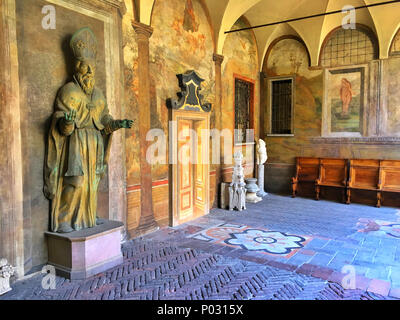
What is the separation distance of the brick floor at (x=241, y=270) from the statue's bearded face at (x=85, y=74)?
2.68 meters

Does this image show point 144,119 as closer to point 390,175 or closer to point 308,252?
point 308,252

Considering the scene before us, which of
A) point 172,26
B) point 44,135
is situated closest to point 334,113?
point 172,26

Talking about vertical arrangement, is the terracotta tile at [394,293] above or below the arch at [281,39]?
below

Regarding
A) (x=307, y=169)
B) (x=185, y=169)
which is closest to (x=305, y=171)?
(x=307, y=169)

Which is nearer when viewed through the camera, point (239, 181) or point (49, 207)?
point (49, 207)

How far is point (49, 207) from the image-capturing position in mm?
4562

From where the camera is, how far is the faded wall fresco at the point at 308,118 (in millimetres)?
9625

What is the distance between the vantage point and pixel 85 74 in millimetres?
4609

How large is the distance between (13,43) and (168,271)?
3.69 m

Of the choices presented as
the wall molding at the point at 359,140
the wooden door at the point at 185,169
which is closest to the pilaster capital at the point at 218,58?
the wooden door at the point at 185,169

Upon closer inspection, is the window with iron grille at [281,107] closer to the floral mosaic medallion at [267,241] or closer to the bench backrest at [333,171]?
the bench backrest at [333,171]

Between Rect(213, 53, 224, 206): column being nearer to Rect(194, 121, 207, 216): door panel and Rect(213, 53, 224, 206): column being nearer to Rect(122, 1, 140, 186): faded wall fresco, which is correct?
Rect(194, 121, 207, 216): door panel

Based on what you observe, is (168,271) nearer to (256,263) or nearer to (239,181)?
(256,263)

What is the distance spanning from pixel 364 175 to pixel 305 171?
5.82 ft
